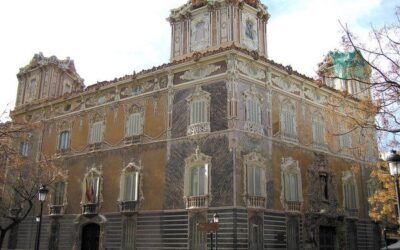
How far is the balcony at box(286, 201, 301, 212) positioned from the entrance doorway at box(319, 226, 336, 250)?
2.96 m

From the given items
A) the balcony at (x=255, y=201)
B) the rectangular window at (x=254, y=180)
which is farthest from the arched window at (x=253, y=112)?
the balcony at (x=255, y=201)

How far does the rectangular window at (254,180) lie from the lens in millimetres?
26156

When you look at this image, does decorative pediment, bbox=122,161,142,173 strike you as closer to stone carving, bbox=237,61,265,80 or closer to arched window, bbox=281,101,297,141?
stone carving, bbox=237,61,265,80

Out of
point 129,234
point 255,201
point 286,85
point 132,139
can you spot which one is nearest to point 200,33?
point 286,85

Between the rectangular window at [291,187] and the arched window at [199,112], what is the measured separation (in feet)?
20.0

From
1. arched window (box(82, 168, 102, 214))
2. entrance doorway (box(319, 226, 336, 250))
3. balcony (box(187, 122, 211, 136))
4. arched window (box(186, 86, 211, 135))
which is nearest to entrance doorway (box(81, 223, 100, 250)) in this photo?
arched window (box(82, 168, 102, 214))

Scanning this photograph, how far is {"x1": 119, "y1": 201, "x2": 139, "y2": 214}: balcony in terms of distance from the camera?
96.0 ft

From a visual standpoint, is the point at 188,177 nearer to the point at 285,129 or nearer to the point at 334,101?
the point at 285,129

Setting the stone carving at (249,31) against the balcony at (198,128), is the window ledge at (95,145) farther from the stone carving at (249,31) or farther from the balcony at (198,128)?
the stone carving at (249,31)

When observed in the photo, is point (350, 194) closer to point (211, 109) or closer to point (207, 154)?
point (207, 154)

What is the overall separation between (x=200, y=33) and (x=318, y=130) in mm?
10607

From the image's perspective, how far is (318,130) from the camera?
110 feet

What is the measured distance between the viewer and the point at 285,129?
3025cm

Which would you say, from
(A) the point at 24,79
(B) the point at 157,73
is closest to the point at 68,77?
(A) the point at 24,79
